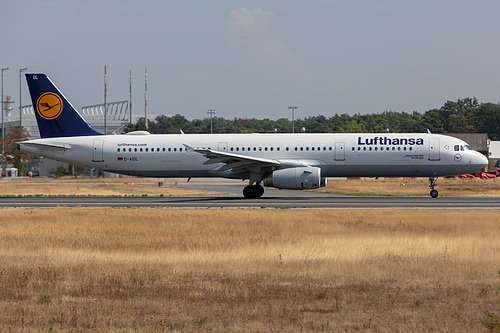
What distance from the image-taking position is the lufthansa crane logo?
43656 millimetres

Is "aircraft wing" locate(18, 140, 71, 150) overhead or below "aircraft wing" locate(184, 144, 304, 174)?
overhead

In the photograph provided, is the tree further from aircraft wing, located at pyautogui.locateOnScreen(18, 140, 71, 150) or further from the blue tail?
aircraft wing, located at pyautogui.locateOnScreen(18, 140, 71, 150)

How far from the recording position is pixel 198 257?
1697cm

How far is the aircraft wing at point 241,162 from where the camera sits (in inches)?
1513

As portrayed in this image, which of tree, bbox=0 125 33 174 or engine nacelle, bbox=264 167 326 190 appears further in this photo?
tree, bbox=0 125 33 174

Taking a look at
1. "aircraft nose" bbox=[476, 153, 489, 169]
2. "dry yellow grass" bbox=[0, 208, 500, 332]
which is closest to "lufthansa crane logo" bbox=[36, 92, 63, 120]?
"dry yellow grass" bbox=[0, 208, 500, 332]

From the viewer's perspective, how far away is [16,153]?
12006 cm

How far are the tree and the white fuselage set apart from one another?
258 feet

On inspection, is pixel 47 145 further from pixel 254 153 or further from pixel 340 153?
pixel 340 153

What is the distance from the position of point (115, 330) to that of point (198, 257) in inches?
273

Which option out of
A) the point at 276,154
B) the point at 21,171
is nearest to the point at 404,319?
the point at 276,154

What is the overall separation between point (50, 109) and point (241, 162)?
1423cm

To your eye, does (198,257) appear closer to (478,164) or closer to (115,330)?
(115,330)

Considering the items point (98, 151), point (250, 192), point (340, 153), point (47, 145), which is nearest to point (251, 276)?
point (340, 153)
